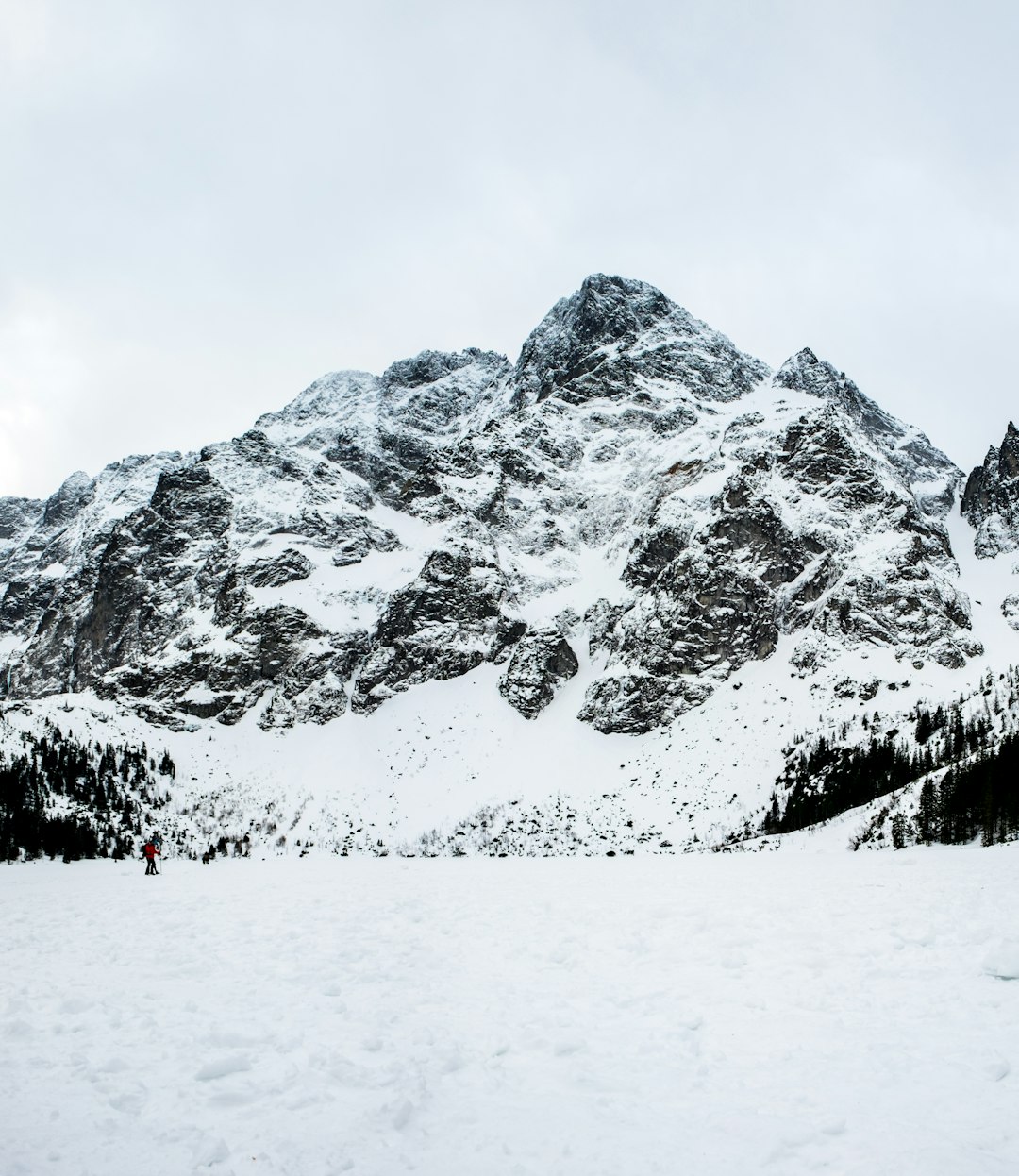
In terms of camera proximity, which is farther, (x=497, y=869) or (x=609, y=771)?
(x=609, y=771)

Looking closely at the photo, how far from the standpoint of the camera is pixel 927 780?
63.0 metres

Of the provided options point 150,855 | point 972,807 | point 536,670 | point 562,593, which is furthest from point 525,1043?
point 562,593

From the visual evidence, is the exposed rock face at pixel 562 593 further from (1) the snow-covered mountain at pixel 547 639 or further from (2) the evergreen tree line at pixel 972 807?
(2) the evergreen tree line at pixel 972 807

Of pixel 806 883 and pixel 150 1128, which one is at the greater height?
pixel 150 1128

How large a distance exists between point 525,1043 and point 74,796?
395ft

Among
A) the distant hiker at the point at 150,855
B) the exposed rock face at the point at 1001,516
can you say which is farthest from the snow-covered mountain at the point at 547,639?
the distant hiker at the point at 150,855

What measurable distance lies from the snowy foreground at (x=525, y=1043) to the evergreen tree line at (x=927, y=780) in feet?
122

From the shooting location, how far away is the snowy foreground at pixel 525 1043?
6805 millimetres

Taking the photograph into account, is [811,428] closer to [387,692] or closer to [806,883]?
[387,692]

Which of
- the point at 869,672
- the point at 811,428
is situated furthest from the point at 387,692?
the point at 811,428

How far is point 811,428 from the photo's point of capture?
17025 cm

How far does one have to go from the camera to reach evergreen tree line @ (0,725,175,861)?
81875mm

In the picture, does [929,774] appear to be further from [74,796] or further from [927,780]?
[74,796]

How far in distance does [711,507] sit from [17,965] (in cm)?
15919
